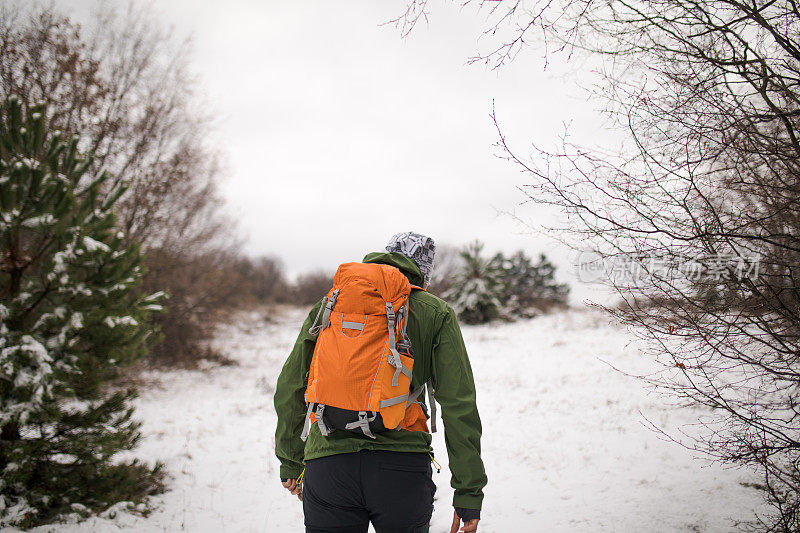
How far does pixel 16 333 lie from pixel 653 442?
759 cm

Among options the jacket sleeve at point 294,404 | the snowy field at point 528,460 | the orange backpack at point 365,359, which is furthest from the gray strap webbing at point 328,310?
the snowy field at point 528,460

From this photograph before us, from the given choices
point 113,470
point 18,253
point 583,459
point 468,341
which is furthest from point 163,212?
point 583,459

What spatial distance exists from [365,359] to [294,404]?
0.67 metres

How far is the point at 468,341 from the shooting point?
47.4 ft

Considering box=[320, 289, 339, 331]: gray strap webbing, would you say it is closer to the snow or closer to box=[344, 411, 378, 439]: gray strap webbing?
box=[344, 411, 378, 439]: gray strap webbing

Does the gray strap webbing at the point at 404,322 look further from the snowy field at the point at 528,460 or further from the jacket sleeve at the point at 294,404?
the snowy field at the point at 528,460

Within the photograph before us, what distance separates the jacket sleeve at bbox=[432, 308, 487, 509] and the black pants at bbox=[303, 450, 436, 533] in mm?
166

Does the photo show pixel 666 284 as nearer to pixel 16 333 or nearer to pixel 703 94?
pixel 703 94

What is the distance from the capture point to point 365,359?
1.77m

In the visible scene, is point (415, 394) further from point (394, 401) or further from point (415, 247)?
point (415, 247)

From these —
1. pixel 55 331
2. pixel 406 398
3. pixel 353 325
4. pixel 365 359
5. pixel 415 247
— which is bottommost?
pixel 55 331

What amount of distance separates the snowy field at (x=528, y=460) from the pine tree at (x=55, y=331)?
468mm

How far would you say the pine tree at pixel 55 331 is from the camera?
3760 mm

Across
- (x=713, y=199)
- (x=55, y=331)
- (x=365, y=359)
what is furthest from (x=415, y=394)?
(x=55, y=331)
